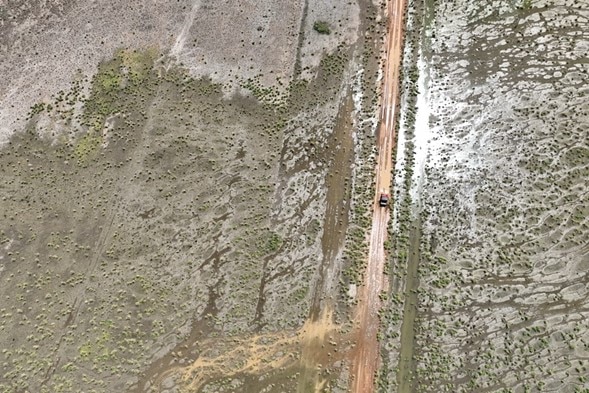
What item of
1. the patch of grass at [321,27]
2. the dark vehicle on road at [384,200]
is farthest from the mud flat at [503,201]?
the patch of grass at [321,27]

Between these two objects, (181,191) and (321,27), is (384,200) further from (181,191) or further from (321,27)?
(321,27)

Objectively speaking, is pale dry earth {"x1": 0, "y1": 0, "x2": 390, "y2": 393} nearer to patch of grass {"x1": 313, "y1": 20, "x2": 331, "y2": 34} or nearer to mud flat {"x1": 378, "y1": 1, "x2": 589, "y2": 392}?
patch of grass {"x1": 313, "y1": 20, "x2": 331, "y2": 34}

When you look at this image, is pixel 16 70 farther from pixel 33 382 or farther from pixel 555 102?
pixel 555 102

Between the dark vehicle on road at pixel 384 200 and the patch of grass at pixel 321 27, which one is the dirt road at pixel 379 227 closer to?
the dark vehicle on road at pixel 384 200

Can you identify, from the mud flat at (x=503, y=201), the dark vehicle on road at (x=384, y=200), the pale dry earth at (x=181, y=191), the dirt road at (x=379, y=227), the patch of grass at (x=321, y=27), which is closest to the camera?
the mud flat at (x=503, y=201)

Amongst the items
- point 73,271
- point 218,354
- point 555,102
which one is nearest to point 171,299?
point 218,354

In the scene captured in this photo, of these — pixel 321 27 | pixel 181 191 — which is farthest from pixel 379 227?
pixel 321 27
